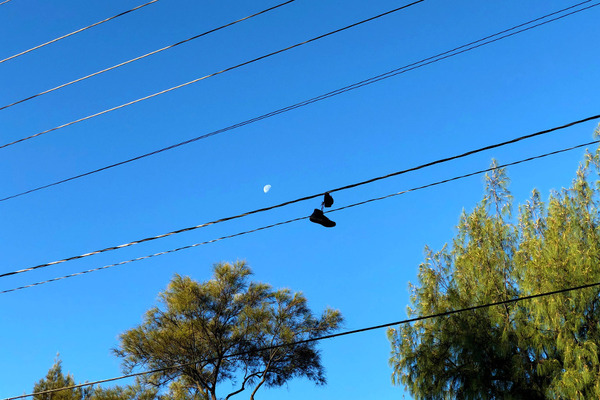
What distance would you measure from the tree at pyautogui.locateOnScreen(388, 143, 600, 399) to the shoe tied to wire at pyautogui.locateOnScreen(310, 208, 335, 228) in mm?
9393

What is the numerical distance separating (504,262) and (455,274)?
1413 mm

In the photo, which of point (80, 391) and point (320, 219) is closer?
point (320, 219)

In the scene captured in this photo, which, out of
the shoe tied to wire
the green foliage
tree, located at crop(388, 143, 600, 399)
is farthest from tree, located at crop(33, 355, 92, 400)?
the shoe tied to wire

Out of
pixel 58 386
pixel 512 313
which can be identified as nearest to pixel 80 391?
pixel 58 386

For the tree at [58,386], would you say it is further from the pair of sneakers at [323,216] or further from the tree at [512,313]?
the pair of sneakers at [323,216]

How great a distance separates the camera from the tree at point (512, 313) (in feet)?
49.4

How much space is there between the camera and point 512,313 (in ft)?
53.5

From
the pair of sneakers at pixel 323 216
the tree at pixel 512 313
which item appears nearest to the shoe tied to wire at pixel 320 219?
the pair of sneakers at pixel 323 216

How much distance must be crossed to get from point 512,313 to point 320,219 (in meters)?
10.5

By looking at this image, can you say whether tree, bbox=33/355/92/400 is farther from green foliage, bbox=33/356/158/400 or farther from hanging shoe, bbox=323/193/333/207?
hanging shoe, bbox=323/193/333/207

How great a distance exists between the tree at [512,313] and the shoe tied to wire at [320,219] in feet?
30.8

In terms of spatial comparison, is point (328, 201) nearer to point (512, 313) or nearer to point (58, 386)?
point (512, 313)

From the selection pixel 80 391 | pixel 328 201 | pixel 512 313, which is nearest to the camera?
pixel 328 201

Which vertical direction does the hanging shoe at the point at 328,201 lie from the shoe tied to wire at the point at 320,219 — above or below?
above
